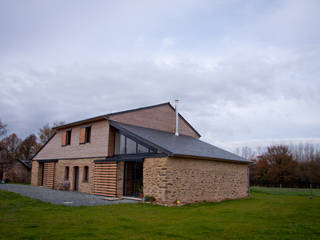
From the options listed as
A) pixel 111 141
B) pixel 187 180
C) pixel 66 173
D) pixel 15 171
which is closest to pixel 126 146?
pixel 111 141

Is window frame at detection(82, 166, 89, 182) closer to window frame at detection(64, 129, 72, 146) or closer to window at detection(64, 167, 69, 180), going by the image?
window at detection(64, 167, 69, 180)

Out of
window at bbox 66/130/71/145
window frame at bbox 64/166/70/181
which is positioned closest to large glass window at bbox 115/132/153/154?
window frame at bbox 64/166/70/181

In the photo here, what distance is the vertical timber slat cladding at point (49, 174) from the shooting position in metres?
22.4

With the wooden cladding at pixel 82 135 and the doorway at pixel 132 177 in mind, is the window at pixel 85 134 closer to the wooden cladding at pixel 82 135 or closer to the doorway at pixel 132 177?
the wooden cladding at pixel 82 135

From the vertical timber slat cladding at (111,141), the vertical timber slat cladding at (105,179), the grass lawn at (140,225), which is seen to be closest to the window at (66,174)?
the vertical timber slat cladding at (105,179)

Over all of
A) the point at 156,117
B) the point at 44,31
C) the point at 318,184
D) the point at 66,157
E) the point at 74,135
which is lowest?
the point at 318,184

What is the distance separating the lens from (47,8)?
39.5 ft

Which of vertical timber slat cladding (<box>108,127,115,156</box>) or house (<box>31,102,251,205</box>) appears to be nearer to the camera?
house (<box>31,102,251,205</box>)

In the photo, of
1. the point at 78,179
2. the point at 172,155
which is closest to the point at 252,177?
the point at 78,179

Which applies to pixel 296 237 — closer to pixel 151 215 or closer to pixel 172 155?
pixel 151 215

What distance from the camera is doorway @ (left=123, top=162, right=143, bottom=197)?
51.0 feet

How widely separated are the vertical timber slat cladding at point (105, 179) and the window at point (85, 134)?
108 inches

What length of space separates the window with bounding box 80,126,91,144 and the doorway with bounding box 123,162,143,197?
15.8 feet

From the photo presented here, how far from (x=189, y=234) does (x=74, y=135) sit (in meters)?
15.9
